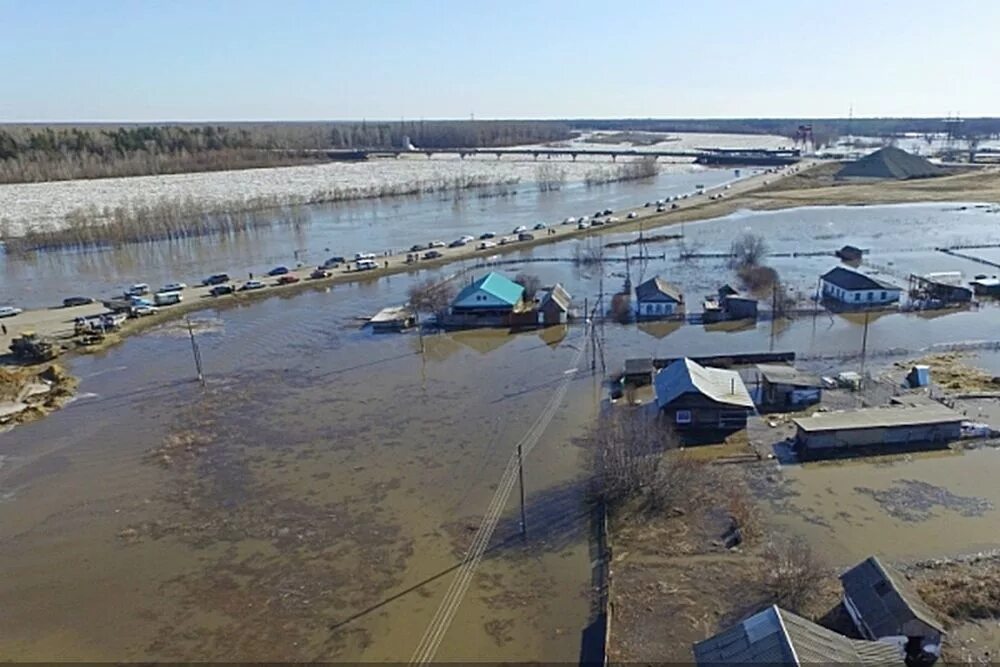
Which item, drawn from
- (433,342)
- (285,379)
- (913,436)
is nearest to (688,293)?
(433,342)

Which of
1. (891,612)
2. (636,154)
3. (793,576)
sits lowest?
(793,576)

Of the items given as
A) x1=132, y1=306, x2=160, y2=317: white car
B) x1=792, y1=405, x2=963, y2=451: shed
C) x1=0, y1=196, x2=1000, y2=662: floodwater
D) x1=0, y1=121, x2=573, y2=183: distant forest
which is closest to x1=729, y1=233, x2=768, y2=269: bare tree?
x1=0, y1=196, x2=1000, y2=662: floodwater

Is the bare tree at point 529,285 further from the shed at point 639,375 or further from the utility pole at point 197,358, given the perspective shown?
the utility pole at point 197,358

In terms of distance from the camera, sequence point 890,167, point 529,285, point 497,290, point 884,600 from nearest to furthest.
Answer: point 884,600, point 497,290, point 529,285, point 890,167

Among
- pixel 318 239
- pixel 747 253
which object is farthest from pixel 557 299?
pixel 318 239

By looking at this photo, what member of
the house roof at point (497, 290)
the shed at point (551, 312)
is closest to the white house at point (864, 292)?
the shed at point (551, 312)

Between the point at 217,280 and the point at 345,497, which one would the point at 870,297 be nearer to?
the point at 345,497
